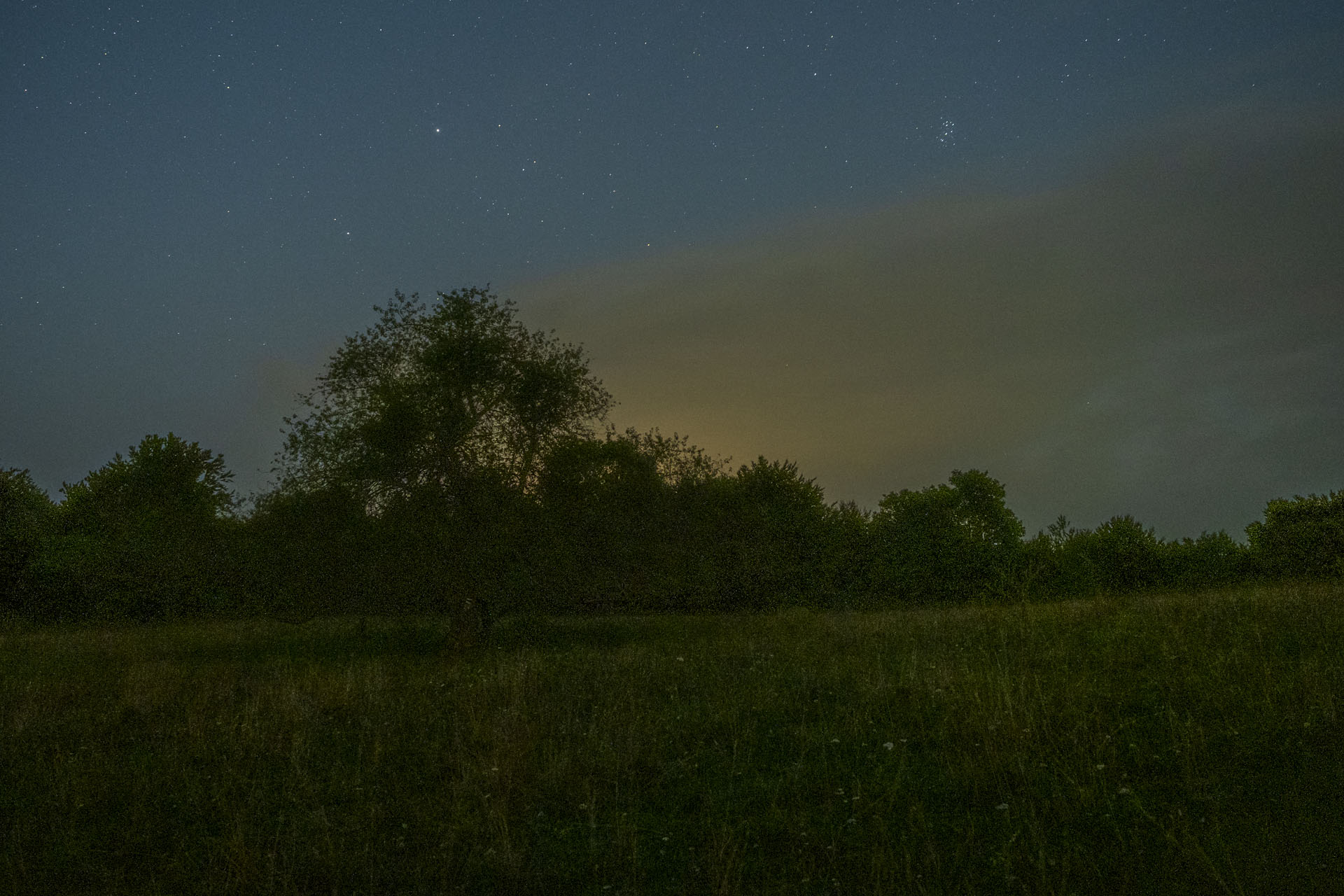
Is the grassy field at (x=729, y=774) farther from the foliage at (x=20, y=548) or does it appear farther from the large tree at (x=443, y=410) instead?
the foliage at (x=20, y=548)

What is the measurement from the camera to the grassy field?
5.64 meters

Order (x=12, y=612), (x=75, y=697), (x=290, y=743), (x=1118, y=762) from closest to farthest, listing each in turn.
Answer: (x=1118, y=762) → (x=290, y=743) → (x=75, y=697) → (x=12, y=612)

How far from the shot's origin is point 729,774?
7508mm

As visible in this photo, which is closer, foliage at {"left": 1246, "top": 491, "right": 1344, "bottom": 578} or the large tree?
the large tree

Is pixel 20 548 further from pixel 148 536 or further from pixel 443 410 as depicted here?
pixel 443 410

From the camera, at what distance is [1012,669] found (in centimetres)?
1050

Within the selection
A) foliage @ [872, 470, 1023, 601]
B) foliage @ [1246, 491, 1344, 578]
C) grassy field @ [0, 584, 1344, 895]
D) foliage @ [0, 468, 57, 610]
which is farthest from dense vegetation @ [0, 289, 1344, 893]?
foliage @ [1246, 491, 1344, 578]

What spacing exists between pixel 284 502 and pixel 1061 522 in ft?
103

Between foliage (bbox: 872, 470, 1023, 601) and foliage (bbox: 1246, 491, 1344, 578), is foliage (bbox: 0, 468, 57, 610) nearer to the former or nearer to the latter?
foliage (bbox: 872, 470, 1023, 601)

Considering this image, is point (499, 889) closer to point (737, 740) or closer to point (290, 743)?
point (737, 740)

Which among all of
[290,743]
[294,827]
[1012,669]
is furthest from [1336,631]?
[290,743]

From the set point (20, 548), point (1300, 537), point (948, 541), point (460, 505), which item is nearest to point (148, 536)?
point (20, 548)

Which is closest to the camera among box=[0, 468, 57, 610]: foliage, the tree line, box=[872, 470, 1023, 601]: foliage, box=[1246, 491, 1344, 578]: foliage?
the tree line

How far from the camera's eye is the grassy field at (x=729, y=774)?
5.64m
